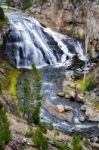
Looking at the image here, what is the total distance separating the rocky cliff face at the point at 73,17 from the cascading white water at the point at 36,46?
8.44 ft

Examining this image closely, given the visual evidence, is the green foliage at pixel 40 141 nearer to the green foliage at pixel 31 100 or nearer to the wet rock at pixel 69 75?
the green foliage at pixel 31 100

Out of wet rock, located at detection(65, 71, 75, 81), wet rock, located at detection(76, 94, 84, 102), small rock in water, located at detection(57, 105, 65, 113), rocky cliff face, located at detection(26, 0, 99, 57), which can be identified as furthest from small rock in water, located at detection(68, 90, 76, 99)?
rocky cliff face, located at detection(26, 0, 99, 57)

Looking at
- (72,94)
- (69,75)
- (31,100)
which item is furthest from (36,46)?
(31,100)

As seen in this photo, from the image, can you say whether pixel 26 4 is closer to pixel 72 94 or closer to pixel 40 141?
pixel 72 94

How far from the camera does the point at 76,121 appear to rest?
51.4 metres

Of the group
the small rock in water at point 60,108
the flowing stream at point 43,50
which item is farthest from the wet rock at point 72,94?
the small rock in water at point 60,108

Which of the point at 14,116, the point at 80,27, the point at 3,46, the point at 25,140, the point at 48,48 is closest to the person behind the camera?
the point at 25,140

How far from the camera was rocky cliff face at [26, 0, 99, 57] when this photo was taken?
78.2 metres

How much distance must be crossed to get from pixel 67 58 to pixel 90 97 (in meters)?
21.3

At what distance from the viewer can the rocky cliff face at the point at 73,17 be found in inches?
3079

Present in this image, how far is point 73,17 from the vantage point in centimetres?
8588

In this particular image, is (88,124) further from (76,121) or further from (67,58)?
(67,58)

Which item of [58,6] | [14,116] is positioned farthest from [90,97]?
[58,6]

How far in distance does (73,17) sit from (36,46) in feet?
40.2
